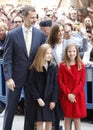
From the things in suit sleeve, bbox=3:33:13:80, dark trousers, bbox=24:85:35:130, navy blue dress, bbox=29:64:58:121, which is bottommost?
dark trousers, bbox=24:85:35:130

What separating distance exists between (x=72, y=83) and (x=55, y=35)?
667 millimetres

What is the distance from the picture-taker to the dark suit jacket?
5234 millimetres

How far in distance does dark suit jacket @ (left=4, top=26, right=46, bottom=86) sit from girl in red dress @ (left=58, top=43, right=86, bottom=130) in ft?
1.39

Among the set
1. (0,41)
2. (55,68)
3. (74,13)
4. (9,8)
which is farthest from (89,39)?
(9,8)

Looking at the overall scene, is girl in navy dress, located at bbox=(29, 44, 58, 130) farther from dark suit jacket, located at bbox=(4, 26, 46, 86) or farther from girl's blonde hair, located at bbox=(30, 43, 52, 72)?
dark suit jacket, located at bbox=(4, 26, 46, 86)

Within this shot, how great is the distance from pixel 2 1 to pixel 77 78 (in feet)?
31.9

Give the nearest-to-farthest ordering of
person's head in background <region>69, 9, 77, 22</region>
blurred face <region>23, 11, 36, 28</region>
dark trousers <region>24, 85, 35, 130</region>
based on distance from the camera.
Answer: blurred face <region>23, 11, 36, 28</region>
dark trousers <region>24, 85, 35, 130</region>
person's head in background <region>69, 9, 77, 22</region>

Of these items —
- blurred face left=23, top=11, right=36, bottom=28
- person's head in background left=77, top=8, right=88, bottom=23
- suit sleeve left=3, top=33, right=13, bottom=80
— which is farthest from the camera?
person's head in background left=77, top=8, right=88, bottom=23

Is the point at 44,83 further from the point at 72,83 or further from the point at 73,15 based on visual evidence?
the point at 73,15

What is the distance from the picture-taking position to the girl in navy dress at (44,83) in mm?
5125

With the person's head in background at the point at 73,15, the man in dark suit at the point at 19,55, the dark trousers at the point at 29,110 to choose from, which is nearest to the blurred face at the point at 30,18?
the man in dark suit at the point at 19,55

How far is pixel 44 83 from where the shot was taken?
5.19m

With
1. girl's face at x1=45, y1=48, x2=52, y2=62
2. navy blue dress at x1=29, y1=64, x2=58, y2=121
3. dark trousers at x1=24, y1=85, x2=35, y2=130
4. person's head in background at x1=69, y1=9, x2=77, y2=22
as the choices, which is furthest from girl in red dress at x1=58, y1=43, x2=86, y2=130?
person's head in background at x1=69, y1=9, x2=77, y2=22

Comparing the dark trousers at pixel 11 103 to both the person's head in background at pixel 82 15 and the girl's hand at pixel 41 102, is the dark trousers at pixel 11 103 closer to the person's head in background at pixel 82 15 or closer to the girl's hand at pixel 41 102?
the girl's hand at pixel 41 102
